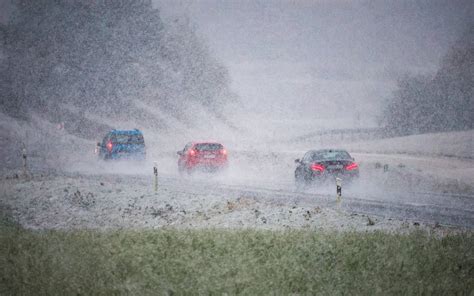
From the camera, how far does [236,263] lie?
7.64 meters

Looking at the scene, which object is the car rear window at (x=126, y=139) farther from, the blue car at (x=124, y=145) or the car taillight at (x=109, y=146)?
the car taillight at (x=109, y=146)

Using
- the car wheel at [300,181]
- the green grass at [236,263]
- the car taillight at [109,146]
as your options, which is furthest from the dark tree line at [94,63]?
the green grass at [236,263]

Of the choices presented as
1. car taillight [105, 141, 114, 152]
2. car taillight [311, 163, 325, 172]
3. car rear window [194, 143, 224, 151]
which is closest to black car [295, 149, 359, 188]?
car taillight [311, 163, 325, 172]

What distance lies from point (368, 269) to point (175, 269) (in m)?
2.82

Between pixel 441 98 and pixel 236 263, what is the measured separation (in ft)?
180

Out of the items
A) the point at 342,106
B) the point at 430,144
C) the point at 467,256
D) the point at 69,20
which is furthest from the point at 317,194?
the point at 342,106

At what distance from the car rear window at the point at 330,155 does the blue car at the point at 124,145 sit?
41.4 feet

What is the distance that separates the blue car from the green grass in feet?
60.2

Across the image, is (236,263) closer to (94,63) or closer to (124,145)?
(124,145)

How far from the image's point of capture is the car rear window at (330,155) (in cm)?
1841

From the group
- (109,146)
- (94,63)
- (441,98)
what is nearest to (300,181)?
(109,146)

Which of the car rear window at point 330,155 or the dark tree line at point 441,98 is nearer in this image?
the car rear window at point 330,155

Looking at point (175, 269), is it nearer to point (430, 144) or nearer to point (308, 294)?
point (308, 294)

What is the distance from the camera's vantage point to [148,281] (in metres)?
6.80
